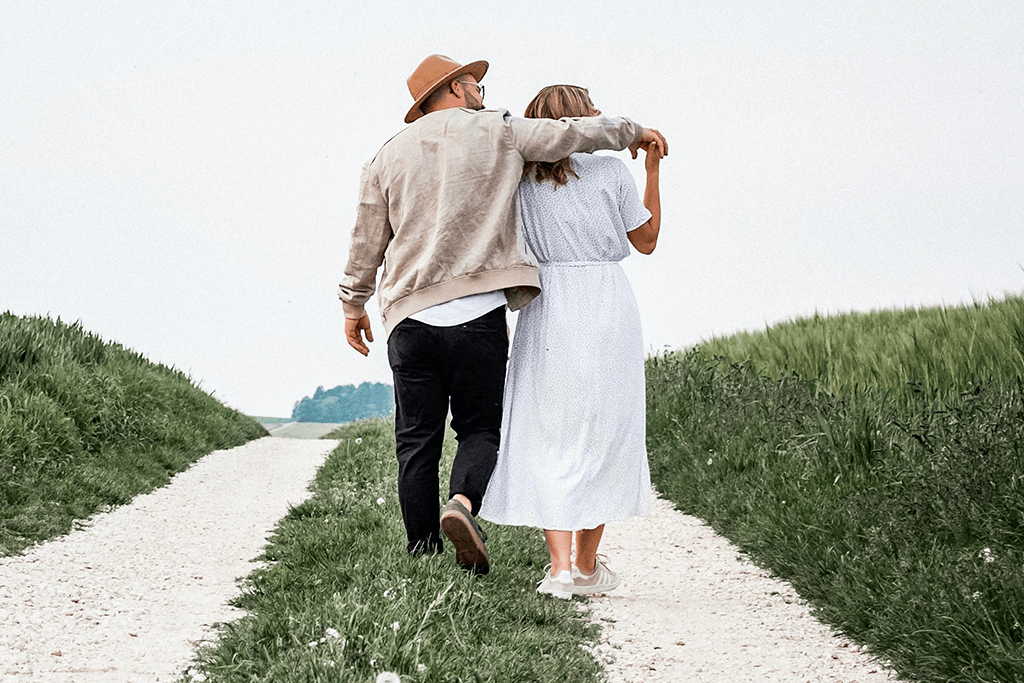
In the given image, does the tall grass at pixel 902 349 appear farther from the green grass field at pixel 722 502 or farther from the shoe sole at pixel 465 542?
the shoe sole at pixel 465 542

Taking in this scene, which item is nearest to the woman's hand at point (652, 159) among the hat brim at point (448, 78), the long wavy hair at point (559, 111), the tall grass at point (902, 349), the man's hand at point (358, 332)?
the long wavy hair at point (559, 111)

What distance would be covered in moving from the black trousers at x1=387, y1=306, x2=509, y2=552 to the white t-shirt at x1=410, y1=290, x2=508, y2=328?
0.02 m

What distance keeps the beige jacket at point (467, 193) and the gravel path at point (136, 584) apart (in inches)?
80.5

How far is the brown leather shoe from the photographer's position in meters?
3.94

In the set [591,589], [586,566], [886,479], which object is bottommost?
[591,589]

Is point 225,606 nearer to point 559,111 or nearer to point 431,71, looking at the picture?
point 431,71

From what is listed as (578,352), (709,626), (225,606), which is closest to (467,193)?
(578,352)

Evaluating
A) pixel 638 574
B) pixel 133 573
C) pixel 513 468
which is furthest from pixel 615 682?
pixel 133 573

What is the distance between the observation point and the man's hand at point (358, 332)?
4.43 metres

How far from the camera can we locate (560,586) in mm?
4469

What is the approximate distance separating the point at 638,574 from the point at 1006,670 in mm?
2387

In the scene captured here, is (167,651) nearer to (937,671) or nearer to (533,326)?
(533,326)

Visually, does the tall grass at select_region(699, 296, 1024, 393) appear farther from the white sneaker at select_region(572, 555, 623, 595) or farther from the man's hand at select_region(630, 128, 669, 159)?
the man's hand at select_region(630, 128, 669, 159)

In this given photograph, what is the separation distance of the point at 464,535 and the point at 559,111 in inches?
76.1
